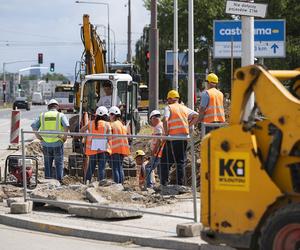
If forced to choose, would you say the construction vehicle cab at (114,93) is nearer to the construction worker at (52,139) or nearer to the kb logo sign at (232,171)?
the construction worker at (52,139)

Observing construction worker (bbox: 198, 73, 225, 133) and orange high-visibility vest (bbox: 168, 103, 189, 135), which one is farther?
construction worker (bbox: 198, 73, 225, 133)

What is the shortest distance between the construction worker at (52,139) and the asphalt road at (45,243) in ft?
9.61

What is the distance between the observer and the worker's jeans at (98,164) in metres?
12.0

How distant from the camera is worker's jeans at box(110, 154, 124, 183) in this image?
12.0 m

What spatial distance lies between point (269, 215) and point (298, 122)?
3.02ft

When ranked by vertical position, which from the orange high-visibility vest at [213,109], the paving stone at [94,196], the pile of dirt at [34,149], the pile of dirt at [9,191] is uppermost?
the orange high-visibility vest at [213,109]

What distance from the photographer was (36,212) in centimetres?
1084

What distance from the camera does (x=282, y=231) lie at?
6.25 m

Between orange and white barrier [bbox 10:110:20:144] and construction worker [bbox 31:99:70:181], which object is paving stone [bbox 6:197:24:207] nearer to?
construction worker [bbox 31:99:70:181]

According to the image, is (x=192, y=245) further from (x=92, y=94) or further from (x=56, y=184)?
(x=92, y=94)

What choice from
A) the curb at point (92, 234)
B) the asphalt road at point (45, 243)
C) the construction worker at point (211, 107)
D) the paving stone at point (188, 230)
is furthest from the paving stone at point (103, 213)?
the construction worker at point (211, 107)

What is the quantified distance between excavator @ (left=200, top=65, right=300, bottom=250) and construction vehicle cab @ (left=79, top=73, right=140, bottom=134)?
12.8 metres

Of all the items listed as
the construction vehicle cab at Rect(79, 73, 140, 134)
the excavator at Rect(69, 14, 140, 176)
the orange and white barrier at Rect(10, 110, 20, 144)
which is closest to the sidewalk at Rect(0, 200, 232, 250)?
the excavator at Rect(69, 14, 140, 176)

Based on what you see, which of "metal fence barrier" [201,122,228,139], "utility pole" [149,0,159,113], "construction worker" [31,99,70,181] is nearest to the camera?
"metal fence barrier" [201,122,228,139]
